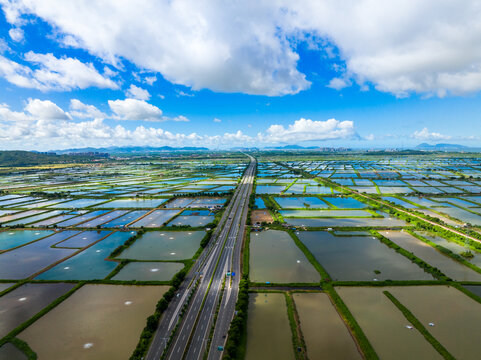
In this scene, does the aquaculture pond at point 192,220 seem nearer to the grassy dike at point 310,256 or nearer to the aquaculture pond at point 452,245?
the grassy dike at point 310,256

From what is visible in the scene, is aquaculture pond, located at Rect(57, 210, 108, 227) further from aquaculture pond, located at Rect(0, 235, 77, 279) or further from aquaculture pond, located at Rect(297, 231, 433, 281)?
aquaculture pond, located at Rect(297, 231, 433, 281)

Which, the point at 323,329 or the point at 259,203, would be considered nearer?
the point at 323,329

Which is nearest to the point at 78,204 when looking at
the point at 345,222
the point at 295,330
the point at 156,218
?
the point at 156,218

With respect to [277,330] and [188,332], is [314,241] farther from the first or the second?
[188,332]

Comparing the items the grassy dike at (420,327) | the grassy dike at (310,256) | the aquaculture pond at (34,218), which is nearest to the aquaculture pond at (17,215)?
the aquaculture pond at (34,218)

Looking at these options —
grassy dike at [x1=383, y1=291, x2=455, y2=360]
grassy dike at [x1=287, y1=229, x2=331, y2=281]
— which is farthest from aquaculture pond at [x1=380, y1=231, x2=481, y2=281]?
grassy dike at [x1=287, y1=229, x2=331, y2=281]

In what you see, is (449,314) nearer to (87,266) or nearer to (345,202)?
(87,266)

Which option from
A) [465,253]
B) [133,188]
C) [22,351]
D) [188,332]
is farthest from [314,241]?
[133,188]
